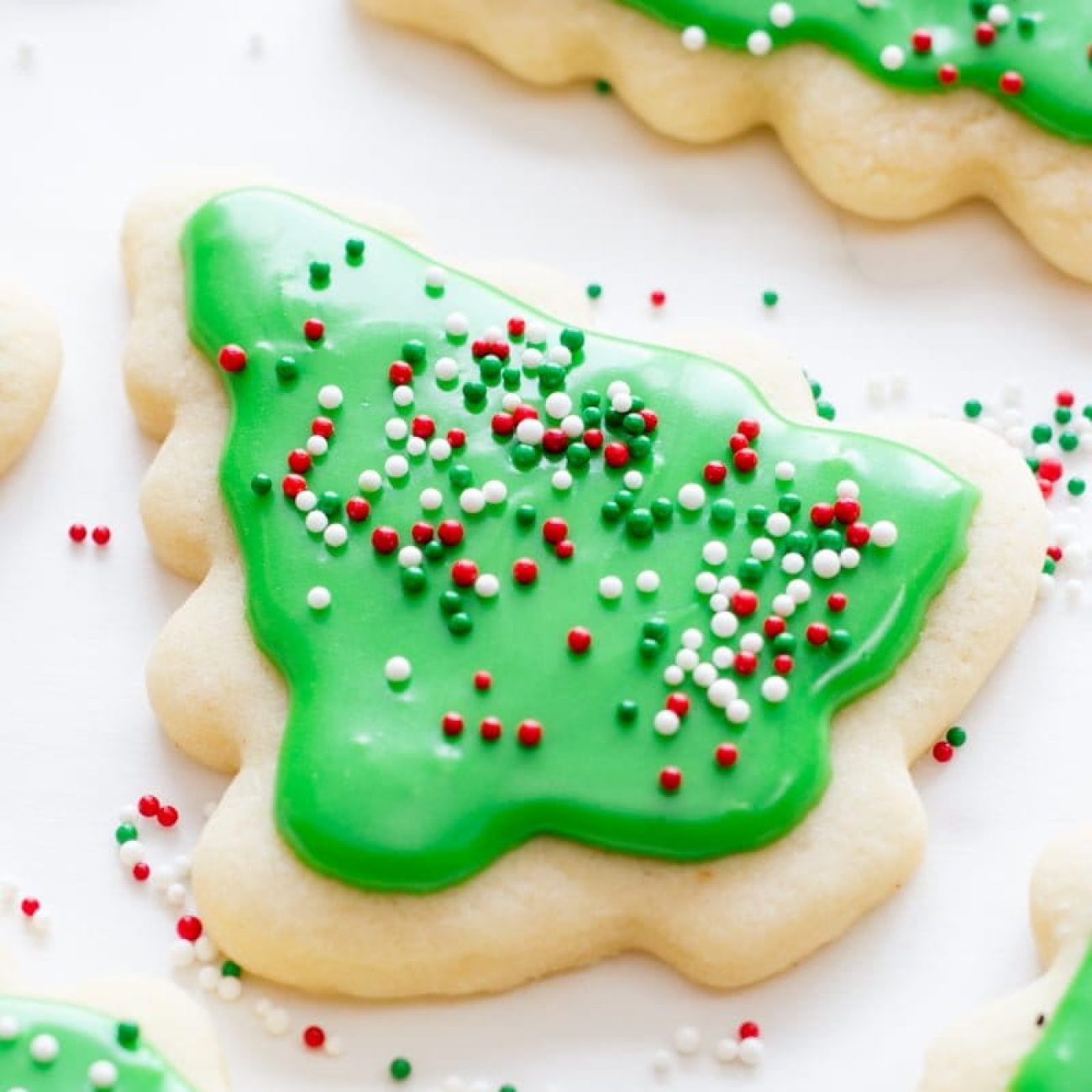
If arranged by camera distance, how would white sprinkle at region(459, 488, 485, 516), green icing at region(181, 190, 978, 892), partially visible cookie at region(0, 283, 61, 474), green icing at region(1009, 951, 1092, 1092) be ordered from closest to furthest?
green icing at region(1009, 951, 1092, 1092) → green icing at region(181, 190, 978, 892) → white sprinkle at region(459, 488, 485, 516) → partially visible cookie at region(0, 283, 61, 474)

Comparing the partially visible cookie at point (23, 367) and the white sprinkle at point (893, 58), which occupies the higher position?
the white sprinkle at point (893, 58)

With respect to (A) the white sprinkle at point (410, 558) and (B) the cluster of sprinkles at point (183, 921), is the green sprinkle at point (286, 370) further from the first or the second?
(B) the cluster of sprinkles at point (183, 921)

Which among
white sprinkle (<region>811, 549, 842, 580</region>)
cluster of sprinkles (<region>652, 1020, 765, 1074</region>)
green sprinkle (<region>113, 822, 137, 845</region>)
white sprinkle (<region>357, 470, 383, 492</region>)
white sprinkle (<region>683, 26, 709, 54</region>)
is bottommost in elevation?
green sprinkle (<region>113, 822, 137, 845</region>)

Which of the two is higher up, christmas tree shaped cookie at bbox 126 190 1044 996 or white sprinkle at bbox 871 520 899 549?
white sprinkle at bbox 871 520 899 549

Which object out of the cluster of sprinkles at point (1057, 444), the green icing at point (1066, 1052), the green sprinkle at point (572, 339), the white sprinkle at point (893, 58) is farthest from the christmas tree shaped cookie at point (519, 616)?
the white sprinkle at point (893, 58)

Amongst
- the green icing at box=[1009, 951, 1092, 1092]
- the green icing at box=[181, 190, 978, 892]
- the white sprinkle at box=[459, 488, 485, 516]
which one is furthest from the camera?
the white sprinkle at box=[459, 488, 485, 516]

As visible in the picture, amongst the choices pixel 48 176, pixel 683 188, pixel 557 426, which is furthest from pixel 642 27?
pixel 48 176

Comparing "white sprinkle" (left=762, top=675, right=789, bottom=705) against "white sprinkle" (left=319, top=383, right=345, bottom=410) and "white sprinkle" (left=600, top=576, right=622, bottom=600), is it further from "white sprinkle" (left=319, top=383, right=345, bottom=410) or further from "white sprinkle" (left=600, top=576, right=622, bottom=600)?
"white sprinkle" (left=319, top=383, right=345, bottom=410)

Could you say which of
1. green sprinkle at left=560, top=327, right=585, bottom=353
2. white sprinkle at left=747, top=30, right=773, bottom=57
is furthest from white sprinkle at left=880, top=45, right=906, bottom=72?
green sprinkle at left=560, top=327, right=585, bottom=353
